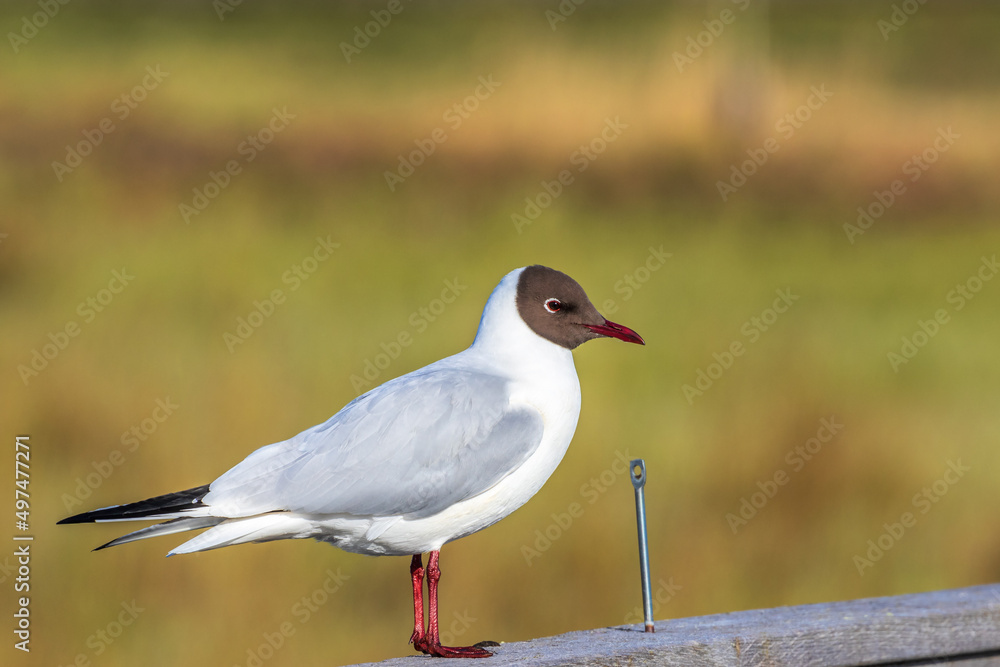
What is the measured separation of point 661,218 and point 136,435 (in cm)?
541

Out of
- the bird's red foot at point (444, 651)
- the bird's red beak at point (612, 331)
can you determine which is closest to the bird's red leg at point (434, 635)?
the bird's red foot at point (444, 651)

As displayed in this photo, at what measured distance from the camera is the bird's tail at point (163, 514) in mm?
3275

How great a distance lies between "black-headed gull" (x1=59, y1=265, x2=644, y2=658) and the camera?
3510 mm

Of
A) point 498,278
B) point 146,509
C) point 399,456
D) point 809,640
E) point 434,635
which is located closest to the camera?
point 146,509

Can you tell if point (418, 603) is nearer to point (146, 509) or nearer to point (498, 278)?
point (146, 509)

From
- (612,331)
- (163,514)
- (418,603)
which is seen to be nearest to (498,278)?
(612,331)

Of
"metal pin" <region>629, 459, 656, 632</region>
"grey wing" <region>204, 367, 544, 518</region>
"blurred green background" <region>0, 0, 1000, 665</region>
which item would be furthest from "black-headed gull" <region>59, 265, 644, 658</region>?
"blurred green background" <region>0, 0, 1000, 665</region>

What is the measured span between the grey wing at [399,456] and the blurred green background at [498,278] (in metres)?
2.52

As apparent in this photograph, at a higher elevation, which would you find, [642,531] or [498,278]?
[642,531]

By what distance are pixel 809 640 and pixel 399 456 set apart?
153 centimetres

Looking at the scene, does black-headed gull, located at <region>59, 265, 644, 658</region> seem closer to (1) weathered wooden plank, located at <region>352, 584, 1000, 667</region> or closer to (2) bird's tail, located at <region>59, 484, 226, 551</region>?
(2) bird's tail, located at <region>59, 484, 226, 551</region>

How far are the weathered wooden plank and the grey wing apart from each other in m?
0.54

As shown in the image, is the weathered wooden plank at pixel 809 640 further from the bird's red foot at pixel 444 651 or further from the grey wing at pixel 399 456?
the grey wing at pixel 399 456

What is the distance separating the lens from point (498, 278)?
8.92 meters
